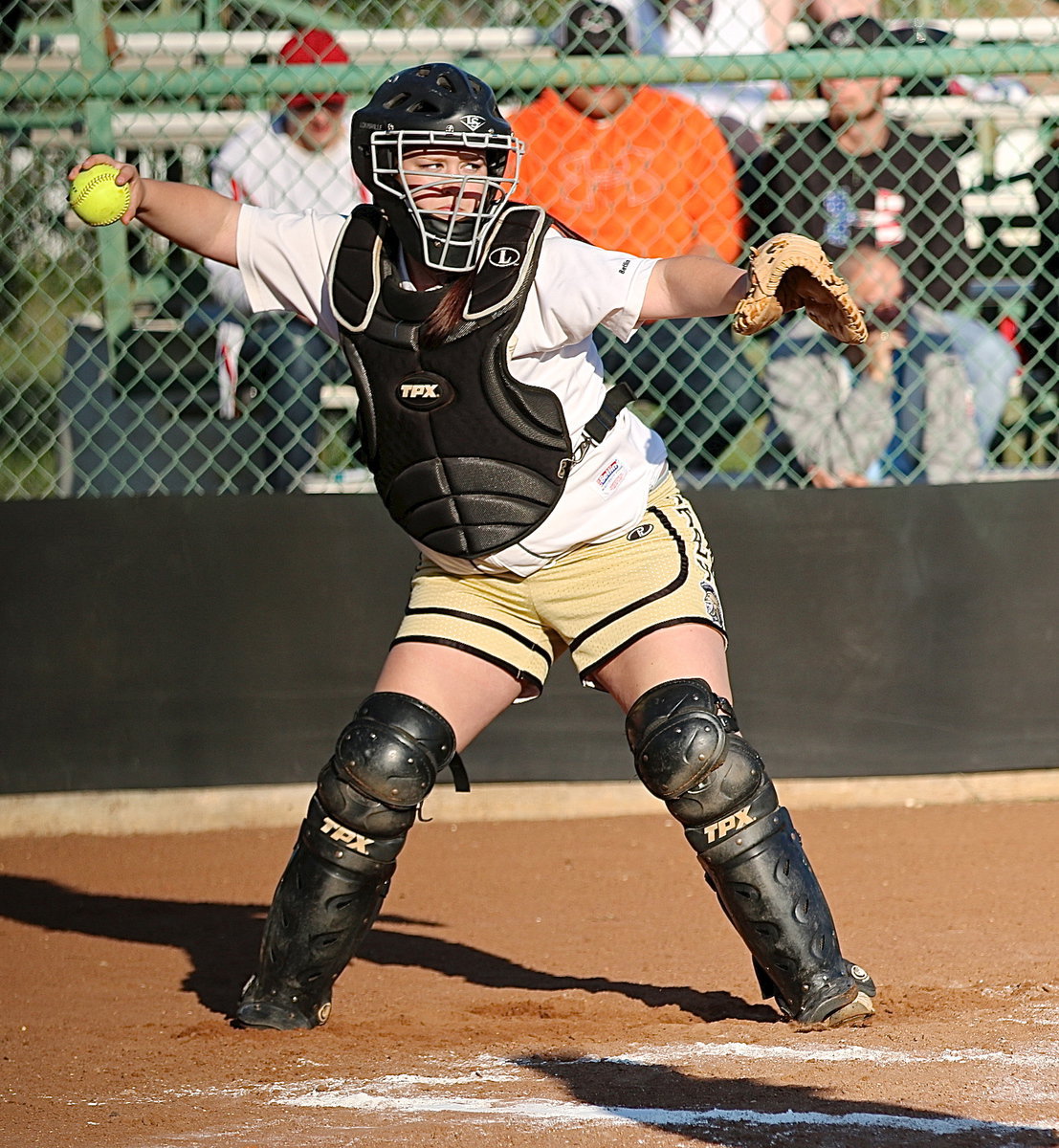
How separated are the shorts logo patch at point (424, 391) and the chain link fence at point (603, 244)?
7.29 ft

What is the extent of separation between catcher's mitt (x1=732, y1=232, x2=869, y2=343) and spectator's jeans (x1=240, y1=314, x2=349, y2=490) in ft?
9.17

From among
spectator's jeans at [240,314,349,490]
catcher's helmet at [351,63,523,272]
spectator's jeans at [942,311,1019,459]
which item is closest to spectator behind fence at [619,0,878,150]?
spectator's jeans at [942,311,1019,459]

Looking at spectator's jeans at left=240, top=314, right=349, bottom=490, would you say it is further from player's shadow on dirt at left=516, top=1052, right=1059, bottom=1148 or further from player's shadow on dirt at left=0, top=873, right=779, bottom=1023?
player's shadow on dirt at left=516, top=1052, right=1059, bottom=1148

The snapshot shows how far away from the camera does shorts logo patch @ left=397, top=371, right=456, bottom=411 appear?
129 inches

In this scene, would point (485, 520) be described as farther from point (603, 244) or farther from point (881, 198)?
point (881, 198)

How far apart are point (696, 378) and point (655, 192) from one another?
668mm

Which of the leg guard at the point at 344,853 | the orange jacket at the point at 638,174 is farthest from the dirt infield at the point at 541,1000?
the orange jacket at the point at 638,174

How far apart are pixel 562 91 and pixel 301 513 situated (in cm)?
174

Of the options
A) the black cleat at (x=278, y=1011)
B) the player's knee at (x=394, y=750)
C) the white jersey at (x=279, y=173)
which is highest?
the white jersey at (x=279, y=173)

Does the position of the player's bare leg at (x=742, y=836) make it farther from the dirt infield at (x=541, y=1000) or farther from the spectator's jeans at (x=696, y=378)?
the spectator's jeans at (x=696, y=378)

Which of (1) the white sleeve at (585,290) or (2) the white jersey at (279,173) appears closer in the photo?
(1) the white sleeve at (585,290)

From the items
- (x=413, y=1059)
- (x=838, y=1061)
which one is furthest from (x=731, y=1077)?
(x=413, y=1059)

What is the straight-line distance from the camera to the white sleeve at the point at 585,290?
10.2 feet

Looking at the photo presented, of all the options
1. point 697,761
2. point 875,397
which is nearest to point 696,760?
point 697,761
